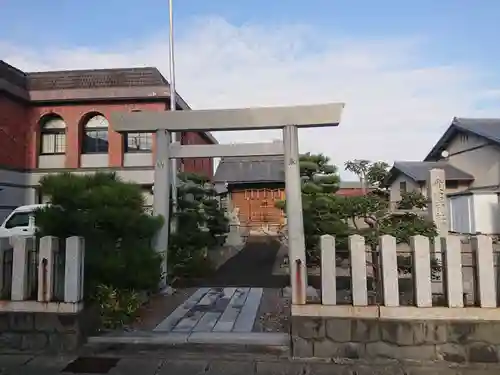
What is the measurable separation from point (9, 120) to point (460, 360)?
14.2m

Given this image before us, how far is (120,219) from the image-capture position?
5.01 m

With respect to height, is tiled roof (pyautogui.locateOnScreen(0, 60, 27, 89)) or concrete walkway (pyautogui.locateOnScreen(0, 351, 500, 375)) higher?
tiled roof (pyautogui.locateOnScreen(0, 60, 27, 89))

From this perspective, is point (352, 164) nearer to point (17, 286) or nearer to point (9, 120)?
point (9, 120)

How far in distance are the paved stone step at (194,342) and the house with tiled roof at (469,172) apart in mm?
11261

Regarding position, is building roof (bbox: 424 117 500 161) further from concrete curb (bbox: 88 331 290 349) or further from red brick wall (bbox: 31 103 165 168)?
concrete curb (bbox: 88 331 290 349)

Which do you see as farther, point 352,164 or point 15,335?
point 352,164

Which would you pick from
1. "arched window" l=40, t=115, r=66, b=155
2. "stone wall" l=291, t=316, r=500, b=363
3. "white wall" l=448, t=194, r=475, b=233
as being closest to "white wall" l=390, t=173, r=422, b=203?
"white wall" l=448, t=194, r=475, b=233

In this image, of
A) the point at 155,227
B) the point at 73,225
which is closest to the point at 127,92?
the point at 155,227

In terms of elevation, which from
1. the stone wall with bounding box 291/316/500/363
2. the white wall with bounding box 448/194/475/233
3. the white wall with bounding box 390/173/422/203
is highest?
the white wall with bounding box 390/173/422/203

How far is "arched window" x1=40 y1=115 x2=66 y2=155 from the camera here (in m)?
14.3

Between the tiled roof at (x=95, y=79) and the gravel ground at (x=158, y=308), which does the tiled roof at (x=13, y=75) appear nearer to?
the tiled roof at (x=95, y=79)

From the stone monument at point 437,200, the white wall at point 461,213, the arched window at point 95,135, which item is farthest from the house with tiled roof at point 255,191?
the stone monument at point 437,200

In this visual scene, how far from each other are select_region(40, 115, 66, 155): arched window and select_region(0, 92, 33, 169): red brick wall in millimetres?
485

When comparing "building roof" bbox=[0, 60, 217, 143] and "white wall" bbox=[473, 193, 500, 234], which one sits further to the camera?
"white wall" bbox=[473, 193, 500, 234]
